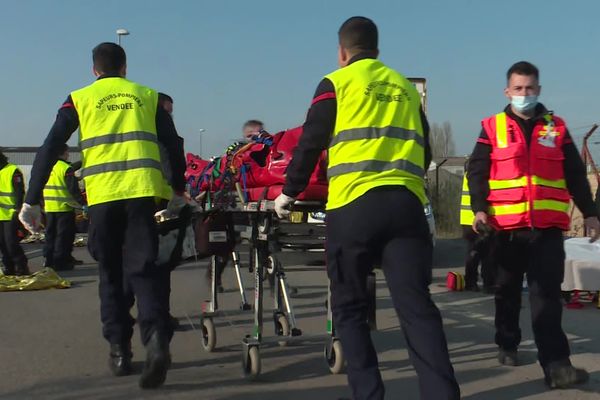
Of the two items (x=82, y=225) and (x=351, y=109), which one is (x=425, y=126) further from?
(x=82, y=225)

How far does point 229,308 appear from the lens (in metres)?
7.50

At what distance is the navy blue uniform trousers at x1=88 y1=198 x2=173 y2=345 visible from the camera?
4375 mm

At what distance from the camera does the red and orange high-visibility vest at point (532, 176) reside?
4.49 m

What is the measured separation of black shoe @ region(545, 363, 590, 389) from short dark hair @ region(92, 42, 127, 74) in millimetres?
3318

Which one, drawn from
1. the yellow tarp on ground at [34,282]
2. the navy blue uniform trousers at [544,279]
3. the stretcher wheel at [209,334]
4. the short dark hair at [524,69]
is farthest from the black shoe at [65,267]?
the short dark hair at [524,69]

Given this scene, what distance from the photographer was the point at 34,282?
9.09 metres

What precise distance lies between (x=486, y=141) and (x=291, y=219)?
1758 mm

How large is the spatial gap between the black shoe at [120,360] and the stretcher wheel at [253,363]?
786mm

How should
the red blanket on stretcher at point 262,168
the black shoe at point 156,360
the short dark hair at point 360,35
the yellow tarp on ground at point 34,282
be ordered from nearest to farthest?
the short dark hair at point 360,35 → the black shoe at point 156,360 → the red blanket on stretcher at point 262,168 → the yellow tarp on ground at point 34,282

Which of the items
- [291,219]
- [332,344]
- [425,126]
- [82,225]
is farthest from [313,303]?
[82,225]

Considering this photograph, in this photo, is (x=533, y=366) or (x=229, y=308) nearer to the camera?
(x=533, y=366)

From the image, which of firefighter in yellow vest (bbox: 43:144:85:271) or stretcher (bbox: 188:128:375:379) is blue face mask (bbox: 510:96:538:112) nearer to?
stretcher (bbox: 188:128:375:379)

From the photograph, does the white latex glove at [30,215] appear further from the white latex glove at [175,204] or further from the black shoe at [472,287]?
the black shoe at [472,287]

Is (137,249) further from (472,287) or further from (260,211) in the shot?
(472,287)
